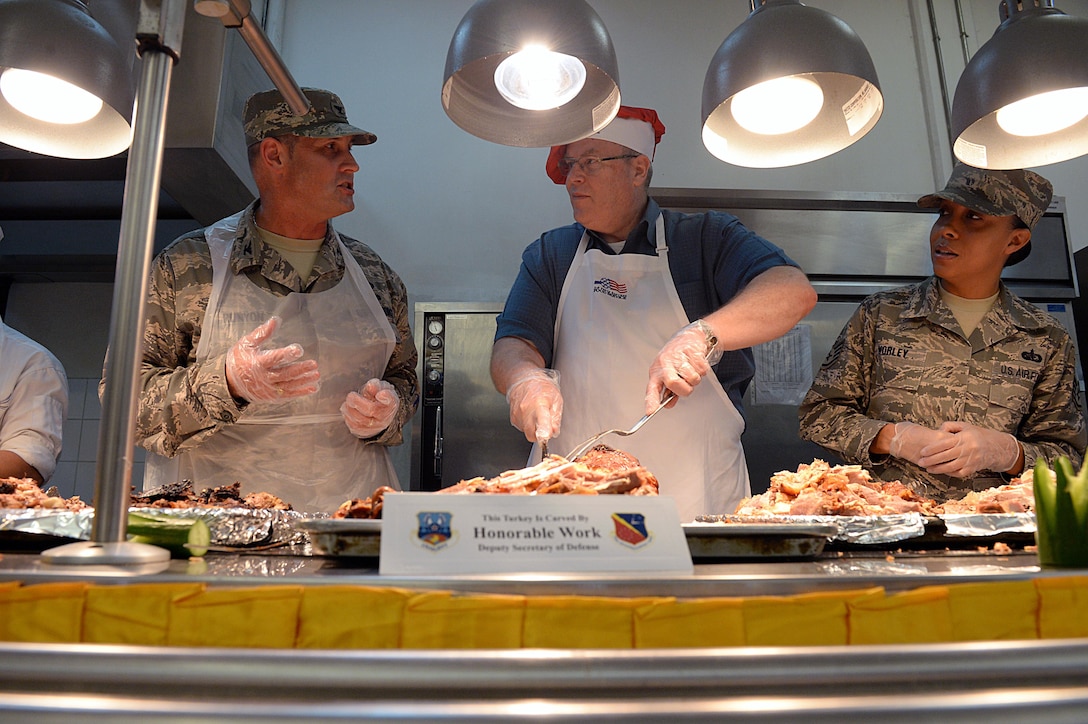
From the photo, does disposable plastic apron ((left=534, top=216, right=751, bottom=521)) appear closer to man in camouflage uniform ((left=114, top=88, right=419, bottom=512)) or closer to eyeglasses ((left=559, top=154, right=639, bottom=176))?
eyeglasses ((left=559, top=154, right=639, bottom=176))

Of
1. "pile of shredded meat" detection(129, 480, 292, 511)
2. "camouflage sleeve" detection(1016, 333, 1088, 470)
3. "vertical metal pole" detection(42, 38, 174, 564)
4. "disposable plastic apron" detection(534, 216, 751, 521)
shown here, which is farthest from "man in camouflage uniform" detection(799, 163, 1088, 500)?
"vertical metal pole" detection(42, 38, 174, 564)

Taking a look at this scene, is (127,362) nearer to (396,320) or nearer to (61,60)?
(61,60)

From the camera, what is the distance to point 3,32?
146 cm

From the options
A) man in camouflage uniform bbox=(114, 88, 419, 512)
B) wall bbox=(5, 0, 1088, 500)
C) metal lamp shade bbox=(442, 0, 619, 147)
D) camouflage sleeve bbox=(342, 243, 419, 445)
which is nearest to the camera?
metal lamp shade bbox=(442, 0, 619, 147)

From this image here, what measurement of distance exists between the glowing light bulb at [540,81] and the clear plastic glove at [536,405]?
0.70 meters

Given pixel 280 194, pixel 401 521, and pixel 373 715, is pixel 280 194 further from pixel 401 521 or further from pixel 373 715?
pixel 373 715

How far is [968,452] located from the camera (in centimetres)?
213

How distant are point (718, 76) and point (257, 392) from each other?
4.11ft

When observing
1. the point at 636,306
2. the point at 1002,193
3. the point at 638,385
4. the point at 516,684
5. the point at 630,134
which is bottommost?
the point at 516,684

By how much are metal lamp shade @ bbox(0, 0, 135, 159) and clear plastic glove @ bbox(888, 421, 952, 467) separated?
1.95m

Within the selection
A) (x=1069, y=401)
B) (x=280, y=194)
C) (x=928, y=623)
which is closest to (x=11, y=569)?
(x=928, y=623)

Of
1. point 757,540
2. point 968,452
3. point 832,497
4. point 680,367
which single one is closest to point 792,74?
point 680,367

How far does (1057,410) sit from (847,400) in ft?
1.97

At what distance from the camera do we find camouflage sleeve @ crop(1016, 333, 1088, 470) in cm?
238
